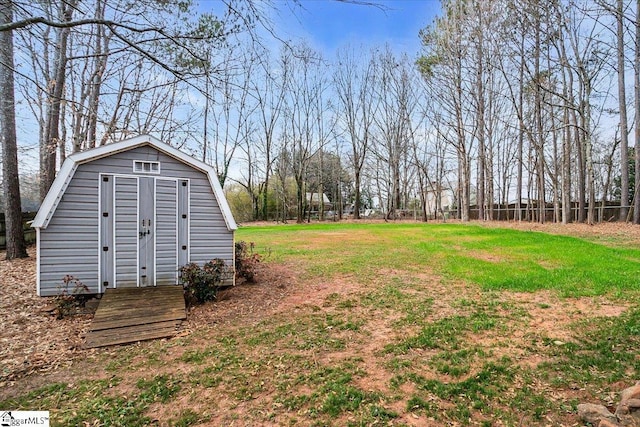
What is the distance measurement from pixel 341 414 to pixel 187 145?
12.7 meters

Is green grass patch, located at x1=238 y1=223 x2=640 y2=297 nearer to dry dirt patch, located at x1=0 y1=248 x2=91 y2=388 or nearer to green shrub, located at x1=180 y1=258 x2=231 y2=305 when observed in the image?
green shrub, located at x1=180 y1=258 x2=231 y2=305

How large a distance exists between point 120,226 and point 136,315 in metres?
1.69

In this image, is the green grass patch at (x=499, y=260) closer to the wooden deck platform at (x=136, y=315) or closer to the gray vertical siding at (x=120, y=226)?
the gray vertical siding at (x=120, y=226)

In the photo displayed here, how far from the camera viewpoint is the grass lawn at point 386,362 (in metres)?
2.52

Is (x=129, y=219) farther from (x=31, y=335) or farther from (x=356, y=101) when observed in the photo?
(x=356, y=101)

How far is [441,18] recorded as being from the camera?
61.7ft

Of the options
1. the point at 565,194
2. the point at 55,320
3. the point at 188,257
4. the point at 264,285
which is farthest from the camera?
the point at 565,194

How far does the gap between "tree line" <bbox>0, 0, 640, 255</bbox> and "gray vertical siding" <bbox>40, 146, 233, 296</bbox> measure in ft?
3.45

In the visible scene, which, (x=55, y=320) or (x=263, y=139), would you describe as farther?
(x=263, y=139)

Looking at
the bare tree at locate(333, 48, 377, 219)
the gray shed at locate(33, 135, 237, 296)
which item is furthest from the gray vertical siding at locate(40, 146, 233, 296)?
the bare tree at locate(333, 48, 377, 219)

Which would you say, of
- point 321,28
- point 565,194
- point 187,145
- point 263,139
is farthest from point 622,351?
point 263,139

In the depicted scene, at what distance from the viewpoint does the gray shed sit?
16.1 feet

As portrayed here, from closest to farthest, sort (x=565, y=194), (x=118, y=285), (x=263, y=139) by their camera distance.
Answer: (x=118, y=285) → (x=565, y=194) → (x=263, y=139)

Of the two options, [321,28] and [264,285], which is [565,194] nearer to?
[264,285]
